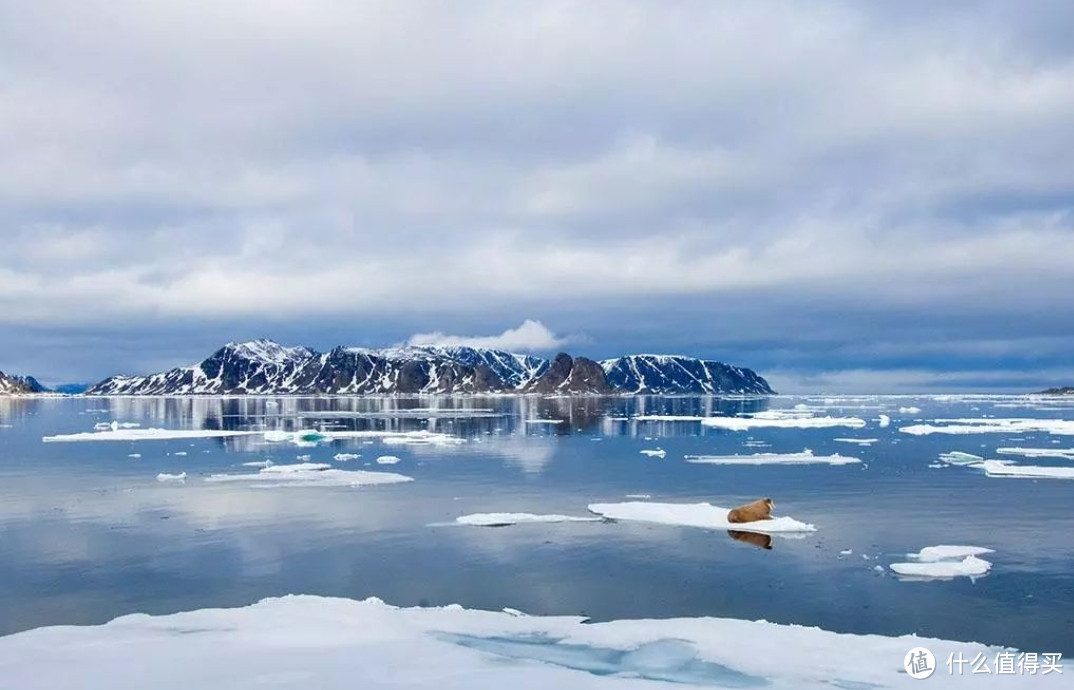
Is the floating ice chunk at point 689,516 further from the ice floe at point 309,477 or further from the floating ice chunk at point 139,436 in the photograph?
the floating ice chunk at point 139,436

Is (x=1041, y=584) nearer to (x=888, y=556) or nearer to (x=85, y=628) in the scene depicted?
(x=888, y=556)

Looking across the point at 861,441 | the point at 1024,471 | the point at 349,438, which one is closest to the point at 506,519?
the point at 1024,471

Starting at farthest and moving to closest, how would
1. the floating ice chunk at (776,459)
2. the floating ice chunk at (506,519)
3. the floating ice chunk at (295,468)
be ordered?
the floating ice chunk at (776,459) < the floating ice chunk at (295,468) < the floating ice chunk at (506,519)

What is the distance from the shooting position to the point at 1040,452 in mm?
52375

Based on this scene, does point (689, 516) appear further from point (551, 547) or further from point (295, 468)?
point (295, 468)

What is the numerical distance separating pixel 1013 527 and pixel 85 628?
24.6 meters

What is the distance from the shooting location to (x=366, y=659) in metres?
12.8

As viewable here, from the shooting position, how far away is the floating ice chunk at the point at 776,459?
46.8 metres

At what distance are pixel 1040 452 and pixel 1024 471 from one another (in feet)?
46.9

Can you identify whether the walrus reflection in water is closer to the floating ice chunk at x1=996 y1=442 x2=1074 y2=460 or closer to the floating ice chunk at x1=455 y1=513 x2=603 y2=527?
the floating ice chunk at x1=455 y1=513 x2=603 y2=527

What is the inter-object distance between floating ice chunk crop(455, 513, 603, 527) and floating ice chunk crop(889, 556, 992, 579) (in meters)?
10.0

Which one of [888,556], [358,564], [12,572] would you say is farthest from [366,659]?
[888,556]
